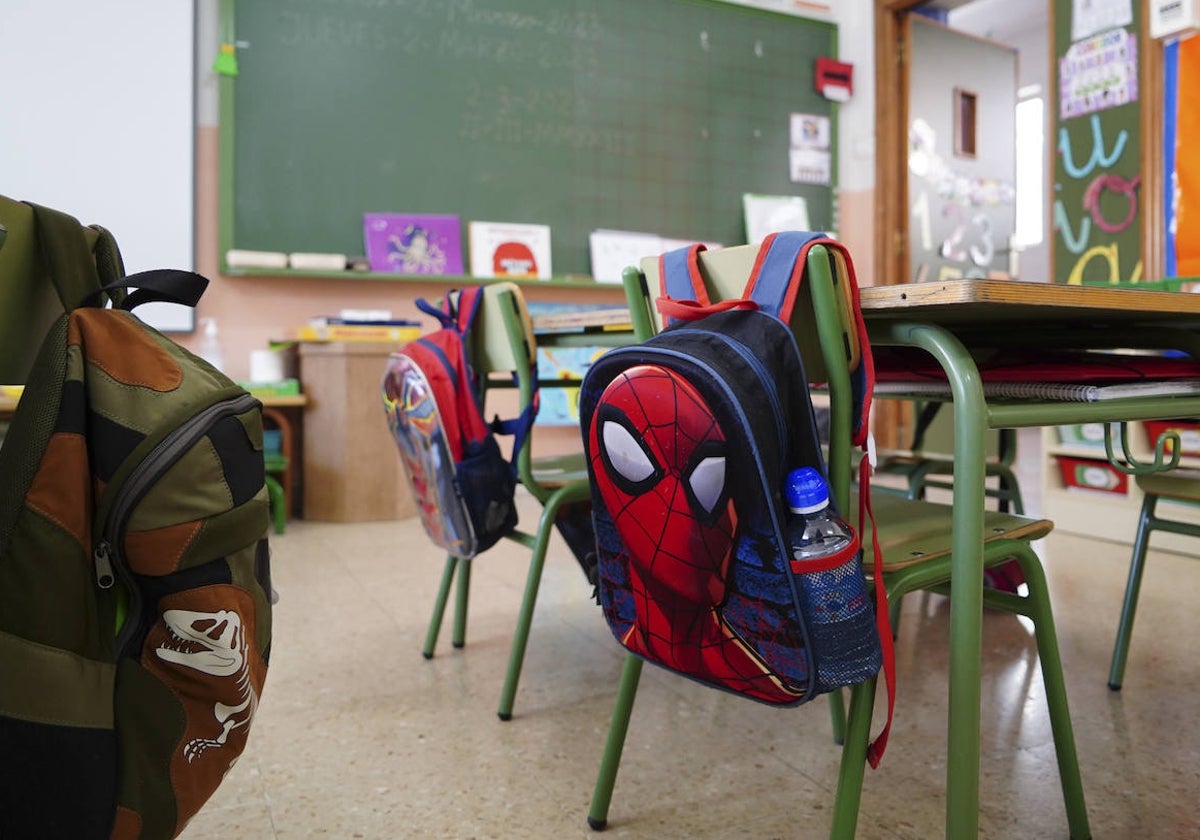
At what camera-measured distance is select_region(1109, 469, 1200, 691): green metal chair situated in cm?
158

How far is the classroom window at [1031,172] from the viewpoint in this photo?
7.26 meters

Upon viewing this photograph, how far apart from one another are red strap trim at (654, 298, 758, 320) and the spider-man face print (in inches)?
3.8

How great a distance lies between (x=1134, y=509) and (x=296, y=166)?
330cm

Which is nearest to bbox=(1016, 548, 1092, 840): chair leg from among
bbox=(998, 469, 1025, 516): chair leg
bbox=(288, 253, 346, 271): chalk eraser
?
bbox=(998, 469, 1025, 516): chair leg

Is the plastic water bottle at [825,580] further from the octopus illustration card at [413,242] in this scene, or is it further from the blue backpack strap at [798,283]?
the octopus illustration card at [413,242]

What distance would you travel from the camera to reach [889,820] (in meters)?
1.17

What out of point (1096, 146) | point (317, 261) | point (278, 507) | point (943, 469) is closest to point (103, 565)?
point (943, 469)

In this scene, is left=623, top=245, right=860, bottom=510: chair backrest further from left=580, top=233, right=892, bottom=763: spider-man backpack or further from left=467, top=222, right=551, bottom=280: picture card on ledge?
left=467, top=222, right=551, bottom=280: picture card on ledge

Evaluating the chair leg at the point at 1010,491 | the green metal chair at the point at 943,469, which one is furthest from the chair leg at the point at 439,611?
the chair leg at the point at 1010,491

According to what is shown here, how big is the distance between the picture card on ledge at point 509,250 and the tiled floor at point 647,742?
6.71 ft

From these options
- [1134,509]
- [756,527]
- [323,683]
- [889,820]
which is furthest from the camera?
[1134,509]

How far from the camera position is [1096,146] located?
326cm

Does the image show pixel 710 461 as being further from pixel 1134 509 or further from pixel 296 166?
pixel 296 166

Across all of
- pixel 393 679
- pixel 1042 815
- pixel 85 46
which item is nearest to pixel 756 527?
pixel 1042 815
